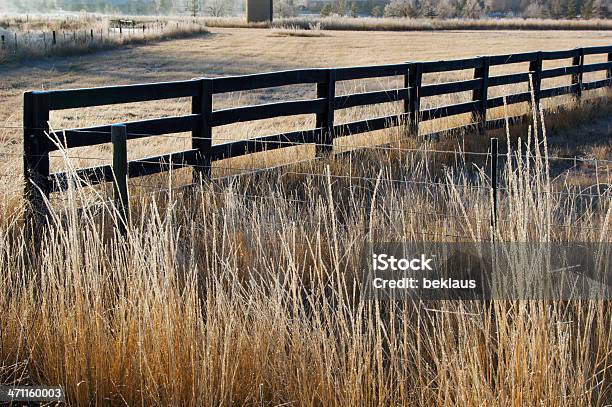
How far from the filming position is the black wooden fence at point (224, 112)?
23.5 feet

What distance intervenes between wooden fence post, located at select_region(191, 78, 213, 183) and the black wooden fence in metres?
0.01

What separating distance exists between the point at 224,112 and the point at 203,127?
512 millimetres

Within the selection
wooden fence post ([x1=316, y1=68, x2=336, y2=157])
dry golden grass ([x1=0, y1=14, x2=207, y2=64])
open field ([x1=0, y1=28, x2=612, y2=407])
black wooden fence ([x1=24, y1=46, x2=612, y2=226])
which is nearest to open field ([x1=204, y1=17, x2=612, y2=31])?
dry golden grass ([x1=0, y1=14, x2=207, y2=64])

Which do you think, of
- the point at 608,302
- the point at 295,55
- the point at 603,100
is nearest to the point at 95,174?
the point at 608,302

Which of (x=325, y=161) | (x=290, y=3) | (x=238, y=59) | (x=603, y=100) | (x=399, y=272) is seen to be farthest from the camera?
(x=290, y=3)

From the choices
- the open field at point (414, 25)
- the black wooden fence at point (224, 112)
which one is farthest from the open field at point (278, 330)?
the open field at point (414, 25)

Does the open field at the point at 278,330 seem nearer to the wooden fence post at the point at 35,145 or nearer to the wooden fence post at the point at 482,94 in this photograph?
the wooden fence post at the point at 35,145

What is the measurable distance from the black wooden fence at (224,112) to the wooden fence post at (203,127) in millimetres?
10

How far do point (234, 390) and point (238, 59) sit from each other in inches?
1576

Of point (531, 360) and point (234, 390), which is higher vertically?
point (531, 360)

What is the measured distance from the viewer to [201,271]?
6.25 meters

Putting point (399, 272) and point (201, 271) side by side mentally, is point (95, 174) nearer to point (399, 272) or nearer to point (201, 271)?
point (201, 271)

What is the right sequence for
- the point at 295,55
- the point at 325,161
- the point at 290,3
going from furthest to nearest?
the point at 290,3 → the point at 295,55 → the point at 325,161

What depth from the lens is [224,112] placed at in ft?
31.8
